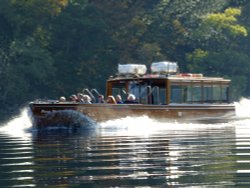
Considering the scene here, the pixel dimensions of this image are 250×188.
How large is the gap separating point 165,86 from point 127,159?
63.7 feet

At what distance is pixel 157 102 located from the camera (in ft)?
133

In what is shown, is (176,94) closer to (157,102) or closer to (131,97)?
(157,102)

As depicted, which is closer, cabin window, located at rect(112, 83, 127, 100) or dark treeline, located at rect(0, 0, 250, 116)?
cabin window, located at rect(112, 83, 127, 100)

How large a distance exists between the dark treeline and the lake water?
3885 cm

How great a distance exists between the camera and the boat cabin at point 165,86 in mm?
40812

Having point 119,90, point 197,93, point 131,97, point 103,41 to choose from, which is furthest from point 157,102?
point 103,41

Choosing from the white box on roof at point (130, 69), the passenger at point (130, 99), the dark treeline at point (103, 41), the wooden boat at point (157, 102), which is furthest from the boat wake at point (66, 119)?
the dark treeline at point (103, 41)

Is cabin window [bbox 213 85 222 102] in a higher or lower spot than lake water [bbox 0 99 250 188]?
higher

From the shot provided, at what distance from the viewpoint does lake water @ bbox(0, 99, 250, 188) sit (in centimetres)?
1764

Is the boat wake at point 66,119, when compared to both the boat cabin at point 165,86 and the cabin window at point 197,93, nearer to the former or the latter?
the boat cabin at point 165,86

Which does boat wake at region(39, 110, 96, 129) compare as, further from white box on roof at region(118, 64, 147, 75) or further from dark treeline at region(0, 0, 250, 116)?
Answer: dark treeline at region(0, 0, 250, 116)

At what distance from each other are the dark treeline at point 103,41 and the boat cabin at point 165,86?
28.8 meters

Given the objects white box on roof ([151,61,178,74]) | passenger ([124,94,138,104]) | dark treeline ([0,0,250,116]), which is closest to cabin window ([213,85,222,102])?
white box on roof ([151,61,178,74])

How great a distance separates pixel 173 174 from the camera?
18406 mm
